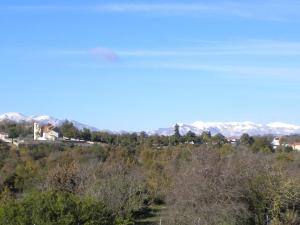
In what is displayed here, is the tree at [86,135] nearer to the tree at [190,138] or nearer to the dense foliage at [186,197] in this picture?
the tree at [190,138]

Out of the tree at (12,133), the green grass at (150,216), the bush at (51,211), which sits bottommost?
the green grass at (150,216)

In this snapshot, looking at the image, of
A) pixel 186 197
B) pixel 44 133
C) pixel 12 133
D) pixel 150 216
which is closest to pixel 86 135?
pixel 12 133

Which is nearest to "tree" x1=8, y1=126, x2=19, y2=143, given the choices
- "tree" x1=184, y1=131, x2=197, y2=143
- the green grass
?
"tree" x1=184, y1=131, x2=197, y2=143

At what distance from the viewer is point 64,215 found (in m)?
16.3

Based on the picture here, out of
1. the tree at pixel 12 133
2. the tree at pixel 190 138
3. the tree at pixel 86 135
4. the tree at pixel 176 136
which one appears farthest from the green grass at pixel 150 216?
the tree at pixel 12 133

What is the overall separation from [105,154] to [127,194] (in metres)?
28.7

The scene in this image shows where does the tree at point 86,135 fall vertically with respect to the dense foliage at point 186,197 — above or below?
above

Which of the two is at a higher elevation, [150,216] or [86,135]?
[86,135]

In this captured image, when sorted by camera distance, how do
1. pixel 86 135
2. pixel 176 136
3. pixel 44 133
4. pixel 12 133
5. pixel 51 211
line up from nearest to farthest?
1. pixel 51 211
2. pixel 86 135
3. pixel 12 133
4. pixel 176 136
5. pixel 44 133

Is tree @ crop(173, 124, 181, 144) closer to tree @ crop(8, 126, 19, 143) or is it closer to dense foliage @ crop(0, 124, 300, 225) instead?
tree @ crop(8, 126, 19, 143)

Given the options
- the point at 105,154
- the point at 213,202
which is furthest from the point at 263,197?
the point at 105,154

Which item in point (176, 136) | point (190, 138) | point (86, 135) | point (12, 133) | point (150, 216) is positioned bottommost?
point (150, 216)

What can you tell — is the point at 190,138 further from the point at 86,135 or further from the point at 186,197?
the point at 186,197

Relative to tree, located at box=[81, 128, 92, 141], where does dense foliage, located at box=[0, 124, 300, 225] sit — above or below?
below
